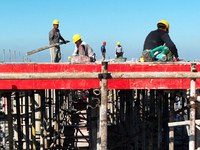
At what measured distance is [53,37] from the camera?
37.2 feet

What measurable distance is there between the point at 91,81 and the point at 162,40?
273 centimetres

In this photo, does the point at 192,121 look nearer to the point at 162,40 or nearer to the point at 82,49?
the point at 162,40

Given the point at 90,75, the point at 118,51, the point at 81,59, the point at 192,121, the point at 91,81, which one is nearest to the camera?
the point at 90,75

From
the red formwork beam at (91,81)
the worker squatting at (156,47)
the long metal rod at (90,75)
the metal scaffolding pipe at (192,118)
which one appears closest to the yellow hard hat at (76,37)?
the worker squatting at (156,47)

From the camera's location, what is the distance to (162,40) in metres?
8.86

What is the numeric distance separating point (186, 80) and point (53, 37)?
18.5 feet

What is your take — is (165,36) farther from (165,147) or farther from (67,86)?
(165,147)

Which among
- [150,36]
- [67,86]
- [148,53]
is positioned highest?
[150,36]

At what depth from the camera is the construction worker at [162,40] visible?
8586 mm

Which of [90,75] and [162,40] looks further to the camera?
[162,40]

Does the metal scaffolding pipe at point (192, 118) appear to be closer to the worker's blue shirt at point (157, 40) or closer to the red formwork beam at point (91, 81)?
the red formwork beam at point (91, 81)

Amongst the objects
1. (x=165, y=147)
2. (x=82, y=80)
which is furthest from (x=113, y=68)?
(x=165, y=147)

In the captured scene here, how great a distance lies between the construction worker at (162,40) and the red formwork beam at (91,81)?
Answer: 869mm

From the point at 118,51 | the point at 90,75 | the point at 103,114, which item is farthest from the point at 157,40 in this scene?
the point at 118,51
